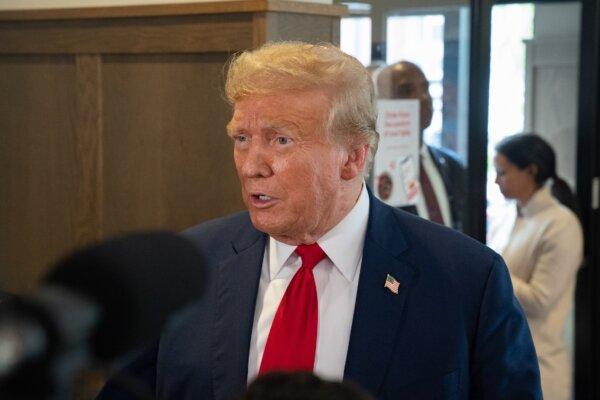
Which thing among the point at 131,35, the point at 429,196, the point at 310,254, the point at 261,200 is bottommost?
the point at 429,196

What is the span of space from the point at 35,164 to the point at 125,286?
2750 millimetres

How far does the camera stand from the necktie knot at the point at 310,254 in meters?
1.81

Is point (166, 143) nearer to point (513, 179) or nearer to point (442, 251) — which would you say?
point (442, 251)

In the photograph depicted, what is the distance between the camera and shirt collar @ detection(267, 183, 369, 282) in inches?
71.3

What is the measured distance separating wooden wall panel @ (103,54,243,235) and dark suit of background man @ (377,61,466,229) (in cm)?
108

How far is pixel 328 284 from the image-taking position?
1.81 m

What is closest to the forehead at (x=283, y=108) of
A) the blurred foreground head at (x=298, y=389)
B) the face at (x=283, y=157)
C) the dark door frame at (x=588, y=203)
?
the face at (x=283, y=157)

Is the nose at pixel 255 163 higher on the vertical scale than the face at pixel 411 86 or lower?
lower

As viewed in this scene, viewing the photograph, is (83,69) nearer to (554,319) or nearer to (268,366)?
(268,366)

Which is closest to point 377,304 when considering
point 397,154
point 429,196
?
point 397,154

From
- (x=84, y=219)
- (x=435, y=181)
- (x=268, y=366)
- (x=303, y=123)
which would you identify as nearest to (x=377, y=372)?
(x=268, y=366)

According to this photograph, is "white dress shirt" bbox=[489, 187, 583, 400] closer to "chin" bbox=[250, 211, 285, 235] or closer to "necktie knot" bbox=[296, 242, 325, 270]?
"necktie knot" bbox=[296, 242, 325, 270]

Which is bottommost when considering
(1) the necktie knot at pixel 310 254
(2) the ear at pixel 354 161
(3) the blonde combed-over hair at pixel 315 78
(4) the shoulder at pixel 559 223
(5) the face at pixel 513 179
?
(4) the shoulder at pixel 559 223

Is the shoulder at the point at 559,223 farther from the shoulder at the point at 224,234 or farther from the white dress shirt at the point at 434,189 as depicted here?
the shoulder at the point at 224,234
